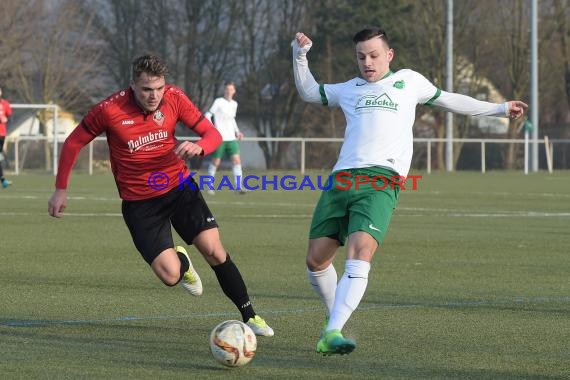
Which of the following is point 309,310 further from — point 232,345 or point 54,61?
point 54,61

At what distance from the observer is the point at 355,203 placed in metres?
7.18

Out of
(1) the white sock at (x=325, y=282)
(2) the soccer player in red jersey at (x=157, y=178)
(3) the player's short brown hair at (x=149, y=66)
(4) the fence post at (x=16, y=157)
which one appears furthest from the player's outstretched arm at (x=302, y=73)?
(4) the fence post at (x=16, y=157)

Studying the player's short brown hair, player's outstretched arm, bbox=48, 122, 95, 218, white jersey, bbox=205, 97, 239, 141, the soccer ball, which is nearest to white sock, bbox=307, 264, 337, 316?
the soccer ball

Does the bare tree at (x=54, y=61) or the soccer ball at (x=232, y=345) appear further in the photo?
the bare tree at (x=54, y=61)

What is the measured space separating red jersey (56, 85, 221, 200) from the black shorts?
7 cm

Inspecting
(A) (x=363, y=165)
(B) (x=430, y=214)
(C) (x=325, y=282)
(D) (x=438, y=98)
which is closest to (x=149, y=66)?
Result: (A) (x=363, y=165)

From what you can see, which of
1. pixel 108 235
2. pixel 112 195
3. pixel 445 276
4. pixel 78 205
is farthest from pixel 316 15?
pixel 445 276

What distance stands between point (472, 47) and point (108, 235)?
41000mm

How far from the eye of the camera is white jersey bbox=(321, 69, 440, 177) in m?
7.36

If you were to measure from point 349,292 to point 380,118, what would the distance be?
1.19 m

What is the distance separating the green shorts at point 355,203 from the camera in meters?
7.11

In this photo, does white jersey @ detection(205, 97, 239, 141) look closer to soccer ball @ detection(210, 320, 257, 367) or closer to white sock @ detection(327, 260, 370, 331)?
white sock @ detection(327, 260, 370, 331)

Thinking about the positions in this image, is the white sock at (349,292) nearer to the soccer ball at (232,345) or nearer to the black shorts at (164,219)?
the soccer ball at (232,345)

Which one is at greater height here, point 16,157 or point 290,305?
point 16,157
